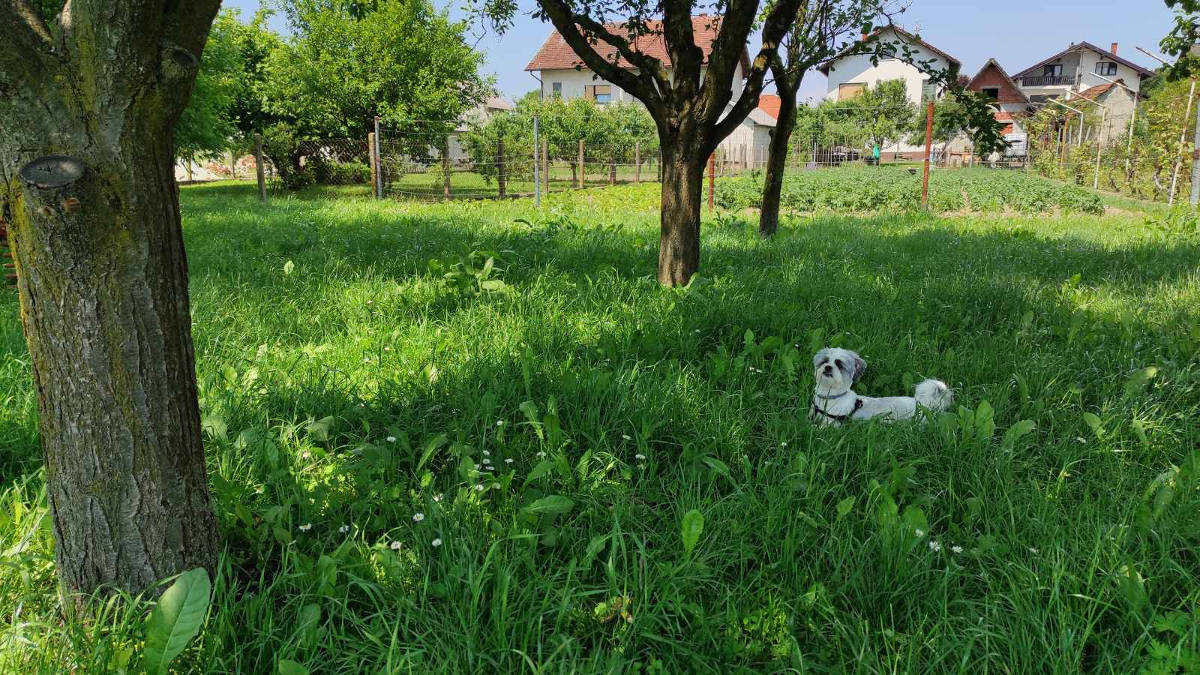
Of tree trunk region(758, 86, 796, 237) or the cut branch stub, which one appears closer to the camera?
the cut branch stub

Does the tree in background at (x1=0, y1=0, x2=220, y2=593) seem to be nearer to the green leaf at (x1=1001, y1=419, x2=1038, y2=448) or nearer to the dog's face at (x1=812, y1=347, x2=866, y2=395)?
the dog's face at (x1=812, y1=347, x2=866, y2=395)

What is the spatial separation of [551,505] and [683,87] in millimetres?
4101

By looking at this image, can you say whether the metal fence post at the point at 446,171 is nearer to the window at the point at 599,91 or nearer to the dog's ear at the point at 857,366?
the dog's ear at the point at 857,366

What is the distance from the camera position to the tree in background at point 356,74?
858 inches

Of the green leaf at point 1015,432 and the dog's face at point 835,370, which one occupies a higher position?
the dog's face at point 835,370

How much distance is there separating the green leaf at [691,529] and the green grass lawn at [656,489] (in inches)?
1.9

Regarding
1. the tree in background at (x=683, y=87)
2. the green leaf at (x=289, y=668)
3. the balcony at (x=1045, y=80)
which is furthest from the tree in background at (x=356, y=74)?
the balcony at (x=1045, y=80)

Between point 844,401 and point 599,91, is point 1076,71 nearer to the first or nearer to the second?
point 599,91

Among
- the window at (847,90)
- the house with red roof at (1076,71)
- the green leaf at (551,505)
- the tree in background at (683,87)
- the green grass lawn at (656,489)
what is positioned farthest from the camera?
the house with red roof at (1076,71)

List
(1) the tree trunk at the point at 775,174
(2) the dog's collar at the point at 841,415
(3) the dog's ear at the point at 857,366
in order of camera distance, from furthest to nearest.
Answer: (1) the tree trunk at the point at 775,174, (3) the dog's ear at the point at 857,366, (2) the dog's collar at the point at 841,415

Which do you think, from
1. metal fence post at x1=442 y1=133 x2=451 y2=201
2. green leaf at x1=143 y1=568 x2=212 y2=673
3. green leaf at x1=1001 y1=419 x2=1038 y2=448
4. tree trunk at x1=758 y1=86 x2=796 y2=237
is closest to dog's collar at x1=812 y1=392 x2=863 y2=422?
green leaf at x1=1001 y1=419 x2=1038 y2=448

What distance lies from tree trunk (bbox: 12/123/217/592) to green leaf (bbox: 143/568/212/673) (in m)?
0.33

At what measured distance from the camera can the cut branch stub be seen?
1543 mm

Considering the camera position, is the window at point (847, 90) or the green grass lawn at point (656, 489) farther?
the window at point (847, 90)
